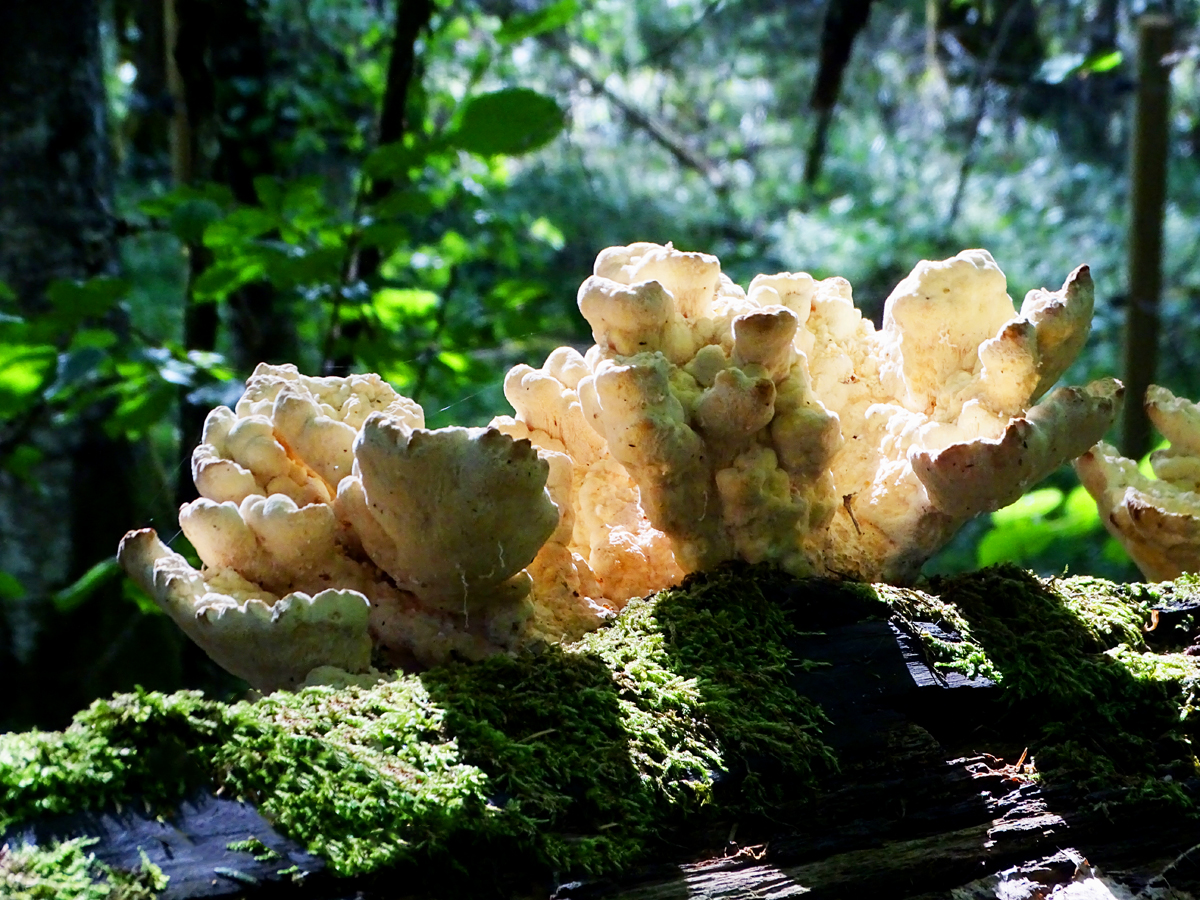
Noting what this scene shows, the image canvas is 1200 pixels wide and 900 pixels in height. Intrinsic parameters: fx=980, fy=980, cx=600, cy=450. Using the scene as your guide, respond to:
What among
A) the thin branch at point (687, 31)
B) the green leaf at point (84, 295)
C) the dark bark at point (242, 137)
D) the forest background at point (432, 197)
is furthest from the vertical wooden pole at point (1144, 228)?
the green leaf at point (84, 295)

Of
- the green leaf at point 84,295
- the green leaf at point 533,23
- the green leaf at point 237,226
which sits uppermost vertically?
the green leaf at point 533,23

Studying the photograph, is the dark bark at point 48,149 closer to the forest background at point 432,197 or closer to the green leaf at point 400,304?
the forest background at point 432,197

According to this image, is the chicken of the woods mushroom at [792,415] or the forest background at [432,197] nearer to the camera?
the chicken of the woods mushroom at [792,415]

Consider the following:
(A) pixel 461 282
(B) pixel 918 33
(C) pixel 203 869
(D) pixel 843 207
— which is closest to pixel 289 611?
(C) pixel 203 869

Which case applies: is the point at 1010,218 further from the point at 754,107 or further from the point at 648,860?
the point at 648,860

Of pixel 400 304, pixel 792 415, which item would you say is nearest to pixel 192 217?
pixel 400 304

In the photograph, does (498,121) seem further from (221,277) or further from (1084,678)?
(1084,678)
